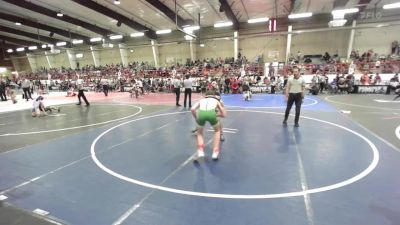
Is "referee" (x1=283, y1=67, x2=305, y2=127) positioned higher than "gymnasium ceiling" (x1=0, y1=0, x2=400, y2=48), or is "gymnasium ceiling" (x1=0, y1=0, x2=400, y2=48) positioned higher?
"gymnasium ceiling" (x1=0, y1=0, x2=400, y2=48)

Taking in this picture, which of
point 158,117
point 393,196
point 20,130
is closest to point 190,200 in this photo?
point 393,196

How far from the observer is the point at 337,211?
121 inches

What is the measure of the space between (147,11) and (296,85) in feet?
64.5

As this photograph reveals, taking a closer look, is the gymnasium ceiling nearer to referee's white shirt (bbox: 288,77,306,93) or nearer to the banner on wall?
the banner on wall

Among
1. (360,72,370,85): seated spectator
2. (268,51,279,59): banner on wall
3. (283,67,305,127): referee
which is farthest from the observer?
(268,51,279,59): banner on wall

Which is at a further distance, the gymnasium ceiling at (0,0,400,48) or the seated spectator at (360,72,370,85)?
the gymnasium ceiling at (0,0,400,48)

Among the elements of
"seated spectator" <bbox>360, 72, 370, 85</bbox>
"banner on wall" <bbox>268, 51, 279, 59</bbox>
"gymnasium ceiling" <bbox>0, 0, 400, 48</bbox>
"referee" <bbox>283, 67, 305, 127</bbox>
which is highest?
"gymnasium ceiling" <bbox>0, 0, 400, 48</bbox>

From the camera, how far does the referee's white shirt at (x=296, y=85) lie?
748 cm

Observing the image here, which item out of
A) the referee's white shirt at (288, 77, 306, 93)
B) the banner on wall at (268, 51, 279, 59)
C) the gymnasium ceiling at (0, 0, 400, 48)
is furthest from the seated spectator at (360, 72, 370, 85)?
the referee's white shirt at (288, 77, 306, 93)

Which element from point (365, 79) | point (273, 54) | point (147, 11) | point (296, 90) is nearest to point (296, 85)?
point (296, 90)

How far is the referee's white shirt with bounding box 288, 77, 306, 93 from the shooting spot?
7.48 metres

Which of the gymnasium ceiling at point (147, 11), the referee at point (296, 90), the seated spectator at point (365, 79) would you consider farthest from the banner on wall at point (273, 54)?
the referee at point (296, 90)

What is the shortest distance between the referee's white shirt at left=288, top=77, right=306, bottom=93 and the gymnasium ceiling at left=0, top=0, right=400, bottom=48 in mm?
14436

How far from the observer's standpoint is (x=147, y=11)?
2323 cm
